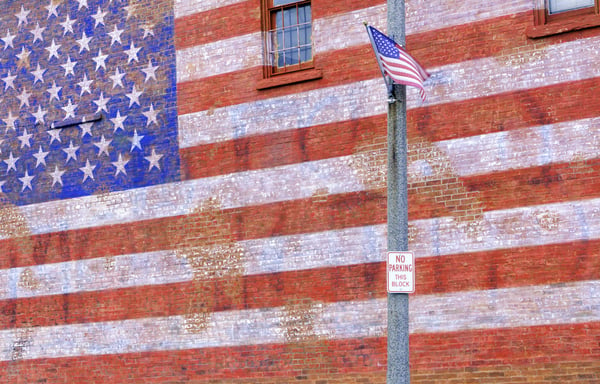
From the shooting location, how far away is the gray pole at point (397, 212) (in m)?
11.8

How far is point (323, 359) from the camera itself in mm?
17078

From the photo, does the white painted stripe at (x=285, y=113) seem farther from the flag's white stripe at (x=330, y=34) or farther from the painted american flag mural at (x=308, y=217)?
the flag's white stripe at (x=330, y=34)

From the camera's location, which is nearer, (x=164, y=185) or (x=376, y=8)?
(x=376, y=8)

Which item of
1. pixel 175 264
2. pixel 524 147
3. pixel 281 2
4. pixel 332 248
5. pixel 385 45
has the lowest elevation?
Answer: pixel 175 264

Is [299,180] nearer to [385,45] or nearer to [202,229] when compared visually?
[202,229]

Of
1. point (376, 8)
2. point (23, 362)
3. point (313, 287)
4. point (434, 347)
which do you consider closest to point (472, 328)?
point (434, 347)

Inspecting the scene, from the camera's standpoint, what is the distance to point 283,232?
1781 centimetres

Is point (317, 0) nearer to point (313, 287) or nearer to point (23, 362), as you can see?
point (313, 287)

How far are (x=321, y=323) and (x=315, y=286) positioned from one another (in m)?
0.67

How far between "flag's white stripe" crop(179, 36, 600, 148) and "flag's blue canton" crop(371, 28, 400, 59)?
4.13 metres

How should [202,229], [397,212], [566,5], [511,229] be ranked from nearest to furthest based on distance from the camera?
1. [397,212]
2. [511,229]
3. [566,5]
4. [202,229]

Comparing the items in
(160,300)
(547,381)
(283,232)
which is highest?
(283,232)

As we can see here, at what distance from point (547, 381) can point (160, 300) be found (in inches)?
307

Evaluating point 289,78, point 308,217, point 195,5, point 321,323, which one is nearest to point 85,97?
point 195,5
